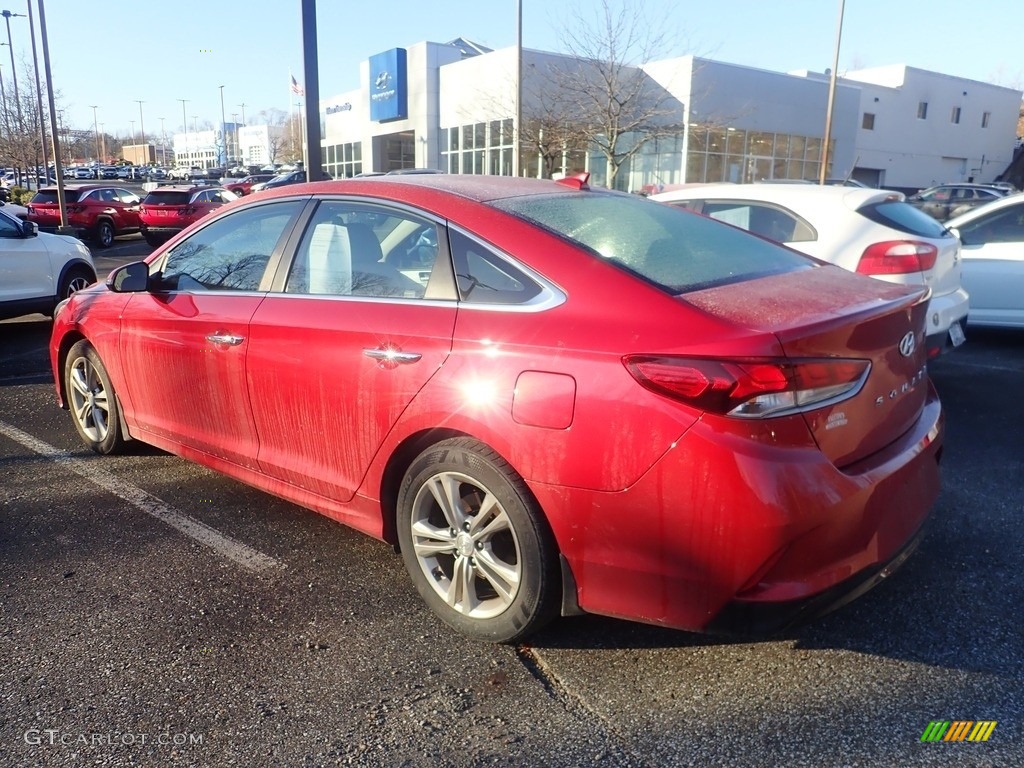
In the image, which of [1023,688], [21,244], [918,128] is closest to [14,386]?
[21,244]

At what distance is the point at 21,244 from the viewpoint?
28.8ft

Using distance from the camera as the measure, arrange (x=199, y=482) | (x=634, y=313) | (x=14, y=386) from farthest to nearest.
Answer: (x=14, y=386)
(x=199, y=482)
(x=634, y=313)

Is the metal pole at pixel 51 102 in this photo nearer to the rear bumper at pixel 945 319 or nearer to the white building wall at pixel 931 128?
the rear bumper at pixel 945 319

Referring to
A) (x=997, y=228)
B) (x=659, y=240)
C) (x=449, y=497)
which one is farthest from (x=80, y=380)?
(x=997, y=228)

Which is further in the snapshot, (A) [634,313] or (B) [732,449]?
(A) [634,313]

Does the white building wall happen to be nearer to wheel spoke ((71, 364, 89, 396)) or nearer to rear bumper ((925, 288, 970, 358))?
rear bumper ((925, 288, 970, 358))

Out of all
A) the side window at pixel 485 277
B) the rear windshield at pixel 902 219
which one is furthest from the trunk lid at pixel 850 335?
the rear windshield at pixel 902 219

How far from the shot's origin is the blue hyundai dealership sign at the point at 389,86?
3809 centimetres

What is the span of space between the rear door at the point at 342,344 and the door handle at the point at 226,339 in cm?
11

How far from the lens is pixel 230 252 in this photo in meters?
3.95

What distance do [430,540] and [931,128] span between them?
54.8 metres

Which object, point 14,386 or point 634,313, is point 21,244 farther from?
point 634,313

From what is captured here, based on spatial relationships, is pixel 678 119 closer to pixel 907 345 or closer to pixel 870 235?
pixel 870 235

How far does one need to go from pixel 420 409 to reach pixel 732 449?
1099 millimetres
